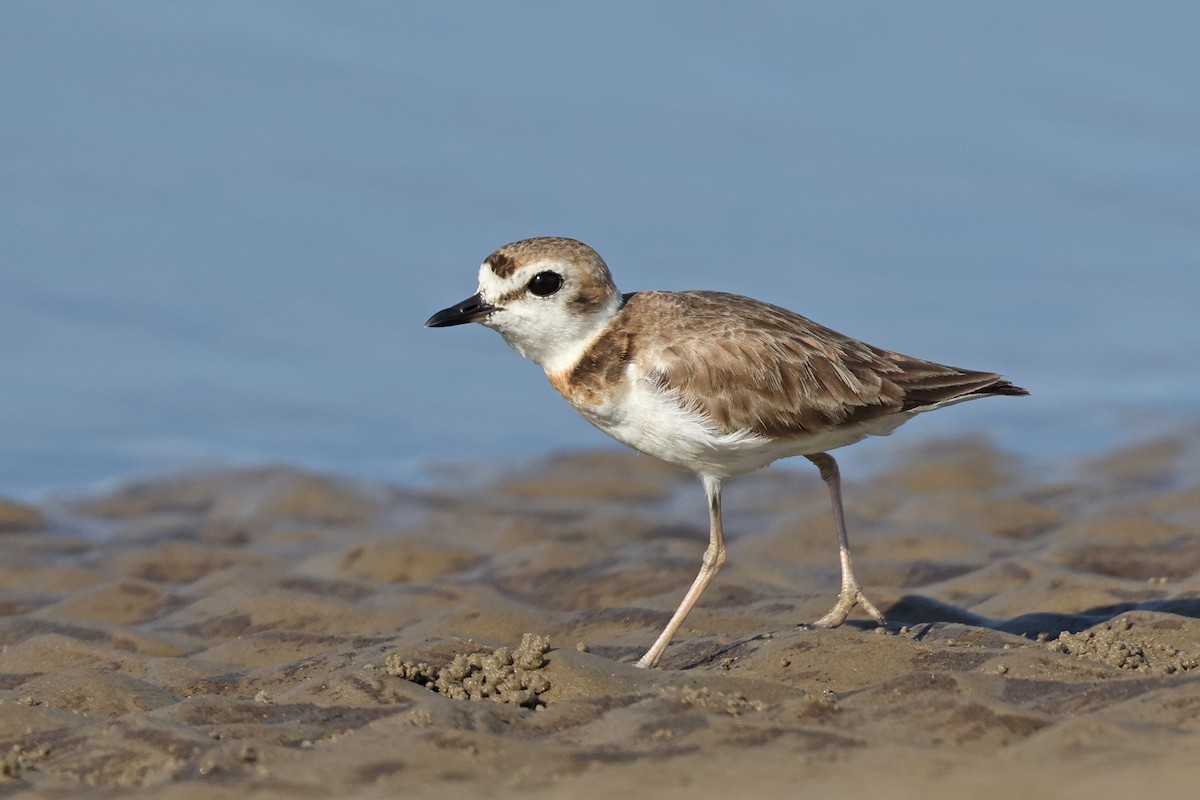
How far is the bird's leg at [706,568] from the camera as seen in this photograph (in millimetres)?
7379

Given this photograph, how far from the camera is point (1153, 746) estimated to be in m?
4.52

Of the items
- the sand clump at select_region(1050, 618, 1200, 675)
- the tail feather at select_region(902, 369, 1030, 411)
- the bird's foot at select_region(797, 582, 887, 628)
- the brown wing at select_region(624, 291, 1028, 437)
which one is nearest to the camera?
the sand clump at select_region(1050, 618, 1200, 675)

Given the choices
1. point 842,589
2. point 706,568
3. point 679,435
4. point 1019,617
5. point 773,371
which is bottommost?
point 1019,617

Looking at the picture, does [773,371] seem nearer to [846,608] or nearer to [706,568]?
[706,568]

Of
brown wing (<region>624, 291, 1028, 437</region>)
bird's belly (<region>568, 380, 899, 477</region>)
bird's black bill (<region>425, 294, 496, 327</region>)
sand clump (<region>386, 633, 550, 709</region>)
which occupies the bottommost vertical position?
sand clump (<region>386, 633, 550, 709</region>)

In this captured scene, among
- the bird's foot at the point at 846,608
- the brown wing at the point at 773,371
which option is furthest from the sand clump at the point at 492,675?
the bird's foot at the point at 846,608

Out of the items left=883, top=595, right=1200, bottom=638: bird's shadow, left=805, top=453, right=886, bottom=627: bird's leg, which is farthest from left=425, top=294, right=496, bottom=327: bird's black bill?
left=883, top=595, right=1200, bottom=638: bird's shadow

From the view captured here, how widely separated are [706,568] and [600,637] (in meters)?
0.85

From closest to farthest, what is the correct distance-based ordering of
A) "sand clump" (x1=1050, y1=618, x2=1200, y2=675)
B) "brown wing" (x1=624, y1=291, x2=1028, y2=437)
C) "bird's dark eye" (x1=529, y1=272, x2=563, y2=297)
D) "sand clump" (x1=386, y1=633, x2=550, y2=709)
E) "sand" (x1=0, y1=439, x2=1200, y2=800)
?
"sand" (x1=0, y1=439, x2=1200, y2=800) < "sand clump" (x1=386, y1=633, x2=550, y2=709) < "sand clump" (x1=1050, y1=618, x2=1200, y2=675) < "brown wing" (x1=624, y1=291, x2=1028, y2=437) < "bird's dark eye" (x1=529, y1=272, x2=563, y2=297)

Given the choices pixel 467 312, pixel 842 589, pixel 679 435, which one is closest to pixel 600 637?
pixel 842 589

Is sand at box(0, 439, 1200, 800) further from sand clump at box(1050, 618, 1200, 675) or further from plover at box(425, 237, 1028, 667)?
plover at box(425, 237, 1028, 667)

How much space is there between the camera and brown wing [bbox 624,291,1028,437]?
7.43 metres

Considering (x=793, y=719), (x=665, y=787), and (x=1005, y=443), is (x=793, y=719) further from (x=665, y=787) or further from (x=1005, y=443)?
(x=1005, y=443)

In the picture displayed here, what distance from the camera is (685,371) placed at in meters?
7.38
